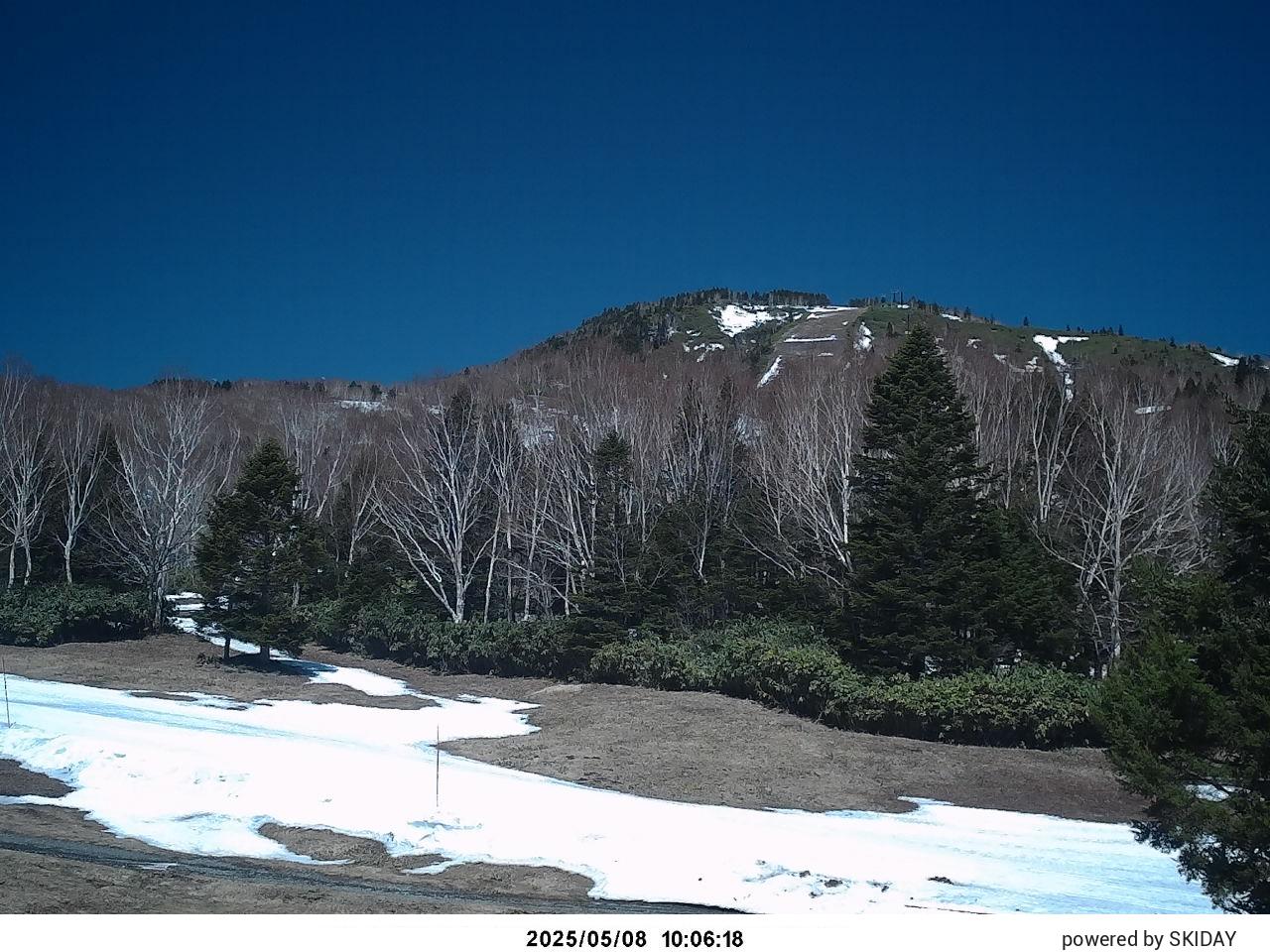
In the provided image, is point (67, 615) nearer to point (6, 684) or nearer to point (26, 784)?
point (6, 684)

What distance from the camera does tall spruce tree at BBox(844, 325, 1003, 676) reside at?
929 inches

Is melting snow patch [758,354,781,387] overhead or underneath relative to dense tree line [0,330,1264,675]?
overhead

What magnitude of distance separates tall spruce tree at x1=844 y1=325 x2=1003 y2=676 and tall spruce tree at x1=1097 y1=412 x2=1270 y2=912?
1362 centimetres

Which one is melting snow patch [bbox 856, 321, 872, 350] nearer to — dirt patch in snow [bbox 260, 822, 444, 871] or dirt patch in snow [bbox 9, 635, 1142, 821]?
dirt patch in snow [bbox 9, 635, 1142, 821]

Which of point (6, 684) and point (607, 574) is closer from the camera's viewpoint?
point (6, 684)

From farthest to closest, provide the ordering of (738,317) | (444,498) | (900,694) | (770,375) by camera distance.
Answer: (738,317)
(770,375)
(444,498)
(900,694)

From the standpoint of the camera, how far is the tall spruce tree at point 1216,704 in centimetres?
838

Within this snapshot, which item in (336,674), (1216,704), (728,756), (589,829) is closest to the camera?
(1216,704)

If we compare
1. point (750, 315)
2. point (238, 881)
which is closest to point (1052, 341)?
point (750, 315)

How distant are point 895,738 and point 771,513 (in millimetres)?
14411

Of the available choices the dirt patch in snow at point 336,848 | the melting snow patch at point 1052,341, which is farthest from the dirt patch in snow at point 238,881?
the melting snow patch at point 1052,341

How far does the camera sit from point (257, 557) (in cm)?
2966

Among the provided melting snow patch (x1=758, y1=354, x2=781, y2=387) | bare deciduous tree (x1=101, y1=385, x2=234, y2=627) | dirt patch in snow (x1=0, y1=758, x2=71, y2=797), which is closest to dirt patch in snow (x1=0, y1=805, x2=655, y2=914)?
dirt patch in snow (x1=0, y1=758, x2=71, y2=797)

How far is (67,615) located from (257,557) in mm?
8379
